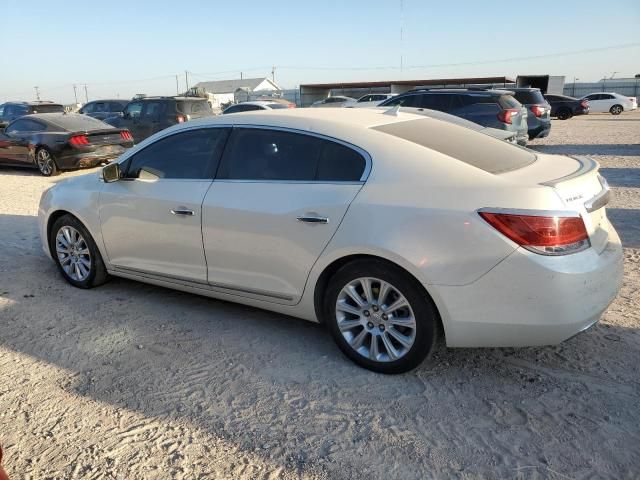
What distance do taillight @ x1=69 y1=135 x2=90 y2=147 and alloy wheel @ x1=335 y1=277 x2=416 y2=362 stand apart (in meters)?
9.80

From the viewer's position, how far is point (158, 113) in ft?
Answer: 50.6

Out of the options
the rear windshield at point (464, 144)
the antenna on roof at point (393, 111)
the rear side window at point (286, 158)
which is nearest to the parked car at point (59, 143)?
the rear side window at point (286, 158)

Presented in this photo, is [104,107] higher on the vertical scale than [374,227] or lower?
lower

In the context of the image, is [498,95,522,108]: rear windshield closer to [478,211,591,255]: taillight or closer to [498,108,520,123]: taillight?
[498,108,520,123]: taillight

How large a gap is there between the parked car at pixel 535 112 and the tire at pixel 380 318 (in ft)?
45.1

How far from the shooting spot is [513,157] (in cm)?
345

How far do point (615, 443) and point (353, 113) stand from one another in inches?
100

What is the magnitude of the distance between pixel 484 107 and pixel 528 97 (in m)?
4.95

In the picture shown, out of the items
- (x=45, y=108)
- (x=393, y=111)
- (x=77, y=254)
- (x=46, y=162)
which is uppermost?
(x=393, y=111)

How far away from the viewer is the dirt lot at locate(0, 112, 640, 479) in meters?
2.53

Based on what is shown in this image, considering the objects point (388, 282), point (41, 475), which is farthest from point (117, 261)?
point (388, 282)

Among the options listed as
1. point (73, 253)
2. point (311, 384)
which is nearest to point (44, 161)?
point (73, 253)

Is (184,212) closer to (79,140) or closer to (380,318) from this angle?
(380,318)

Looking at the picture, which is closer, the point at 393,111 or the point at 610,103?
the point at 393,111
